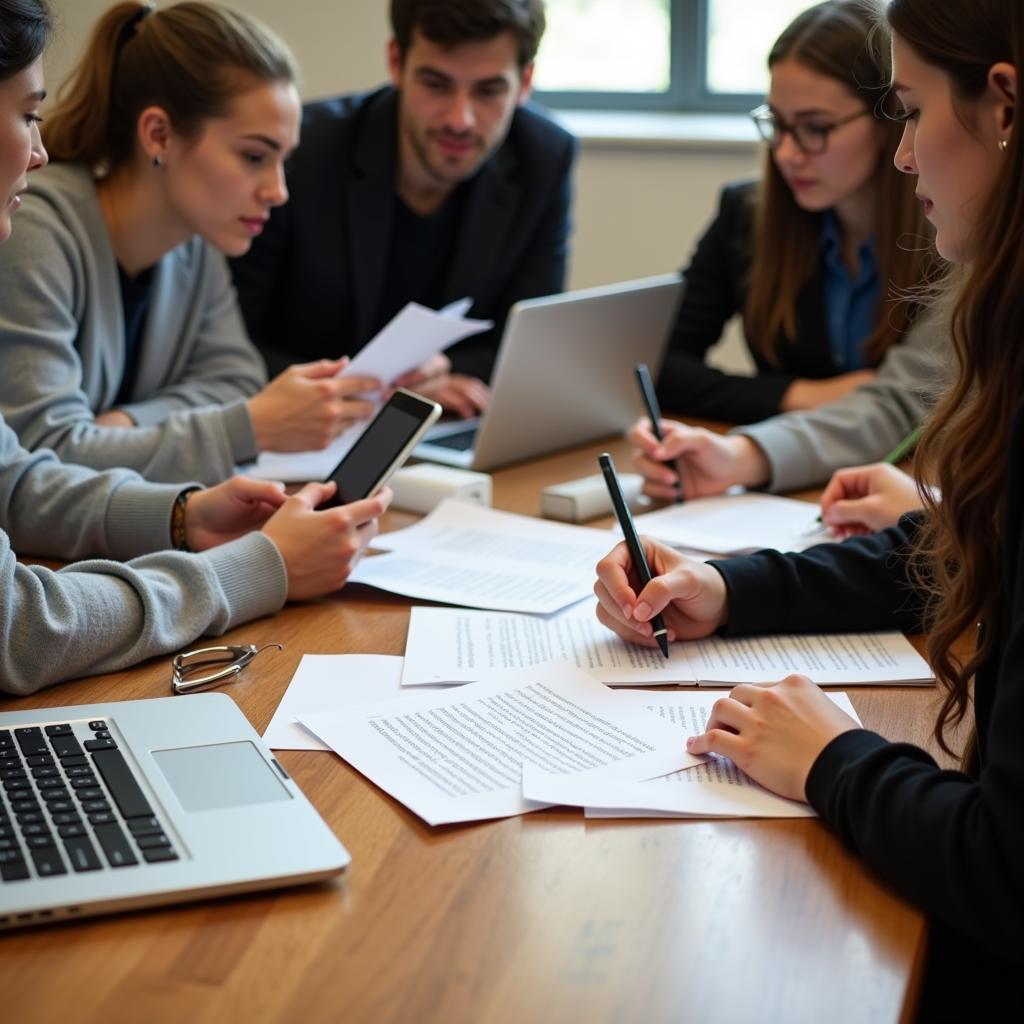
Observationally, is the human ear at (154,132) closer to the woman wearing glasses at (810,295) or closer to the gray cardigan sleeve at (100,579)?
the gray cardigan sleeve at (100,579)

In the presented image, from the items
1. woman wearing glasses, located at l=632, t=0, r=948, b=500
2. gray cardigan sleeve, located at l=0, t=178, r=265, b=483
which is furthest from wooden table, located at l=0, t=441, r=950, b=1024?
woman wearing glasses, located at l=632, t=0, r=948, b=500

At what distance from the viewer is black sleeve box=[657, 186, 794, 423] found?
2.06 meters

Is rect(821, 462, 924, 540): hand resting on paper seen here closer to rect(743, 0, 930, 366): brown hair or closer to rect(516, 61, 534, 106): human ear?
rect(743, 0, 930, 366): brown hair

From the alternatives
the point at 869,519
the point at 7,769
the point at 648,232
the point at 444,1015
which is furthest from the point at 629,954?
the point at 648,232

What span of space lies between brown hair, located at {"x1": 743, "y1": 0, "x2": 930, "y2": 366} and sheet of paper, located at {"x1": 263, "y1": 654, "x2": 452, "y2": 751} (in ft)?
3.19

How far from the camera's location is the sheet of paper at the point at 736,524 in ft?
5.01

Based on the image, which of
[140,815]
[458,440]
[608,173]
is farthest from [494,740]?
[608,173]

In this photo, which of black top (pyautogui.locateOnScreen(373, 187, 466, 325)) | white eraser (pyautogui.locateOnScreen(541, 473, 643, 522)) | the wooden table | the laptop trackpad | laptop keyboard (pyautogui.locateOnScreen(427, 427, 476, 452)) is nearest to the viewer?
the wooden table

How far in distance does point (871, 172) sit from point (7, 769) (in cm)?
153

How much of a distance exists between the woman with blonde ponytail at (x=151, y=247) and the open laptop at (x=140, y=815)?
0.66 m

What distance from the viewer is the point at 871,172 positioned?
1986 millimetres

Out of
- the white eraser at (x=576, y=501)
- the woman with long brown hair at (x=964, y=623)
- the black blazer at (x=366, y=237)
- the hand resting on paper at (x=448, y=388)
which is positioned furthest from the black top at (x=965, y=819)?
the black blazer at (x=366, y=237)

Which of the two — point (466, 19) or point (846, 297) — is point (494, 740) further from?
point (466, 19)

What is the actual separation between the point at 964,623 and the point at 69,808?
0.63 m
